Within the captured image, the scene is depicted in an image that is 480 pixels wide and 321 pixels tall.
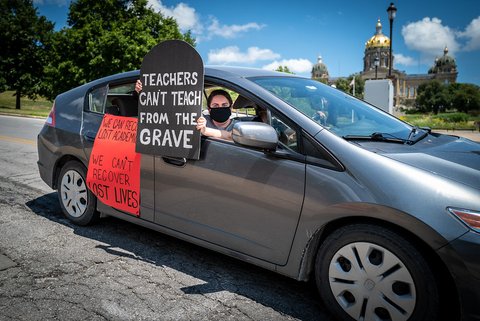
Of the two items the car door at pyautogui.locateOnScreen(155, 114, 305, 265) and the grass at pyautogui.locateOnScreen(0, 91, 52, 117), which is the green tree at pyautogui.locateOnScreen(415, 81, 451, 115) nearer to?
the grass at pyautogui.locateOnScreen(0, 91, 52, 117)

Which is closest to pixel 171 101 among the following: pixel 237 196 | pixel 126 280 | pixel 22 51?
pixel 237 196

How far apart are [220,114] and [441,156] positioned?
1.74 meters

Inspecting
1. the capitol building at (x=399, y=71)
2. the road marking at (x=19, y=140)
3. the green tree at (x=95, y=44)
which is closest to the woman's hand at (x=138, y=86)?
the road marking at (x=19, y=140)

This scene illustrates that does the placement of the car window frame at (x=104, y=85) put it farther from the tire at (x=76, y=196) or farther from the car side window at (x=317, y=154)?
the car side window at (x=317, y=154)

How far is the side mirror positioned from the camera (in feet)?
8.09

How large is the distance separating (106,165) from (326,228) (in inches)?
86.4

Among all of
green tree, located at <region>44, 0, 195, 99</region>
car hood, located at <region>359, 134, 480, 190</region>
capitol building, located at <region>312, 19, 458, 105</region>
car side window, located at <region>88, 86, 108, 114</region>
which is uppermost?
capitol building, located at <region>312, 19, 458, 105</region>

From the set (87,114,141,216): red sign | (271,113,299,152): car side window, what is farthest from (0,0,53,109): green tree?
(271,113,299,152): car side window

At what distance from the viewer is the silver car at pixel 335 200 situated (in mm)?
2010

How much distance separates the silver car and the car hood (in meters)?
0.01

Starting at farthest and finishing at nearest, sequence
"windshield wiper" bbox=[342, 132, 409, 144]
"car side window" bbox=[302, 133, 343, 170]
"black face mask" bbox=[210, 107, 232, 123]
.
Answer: "black face mask" bbox=[210, 107, 232, 123] < "windshield wiper" bbox=[342, 132, 409, 144] < "car side window" bbox=[302, 133, 343, 170]

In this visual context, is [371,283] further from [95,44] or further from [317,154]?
[95,44]

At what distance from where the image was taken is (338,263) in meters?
2.31

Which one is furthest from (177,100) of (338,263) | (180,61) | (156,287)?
(338,263)
